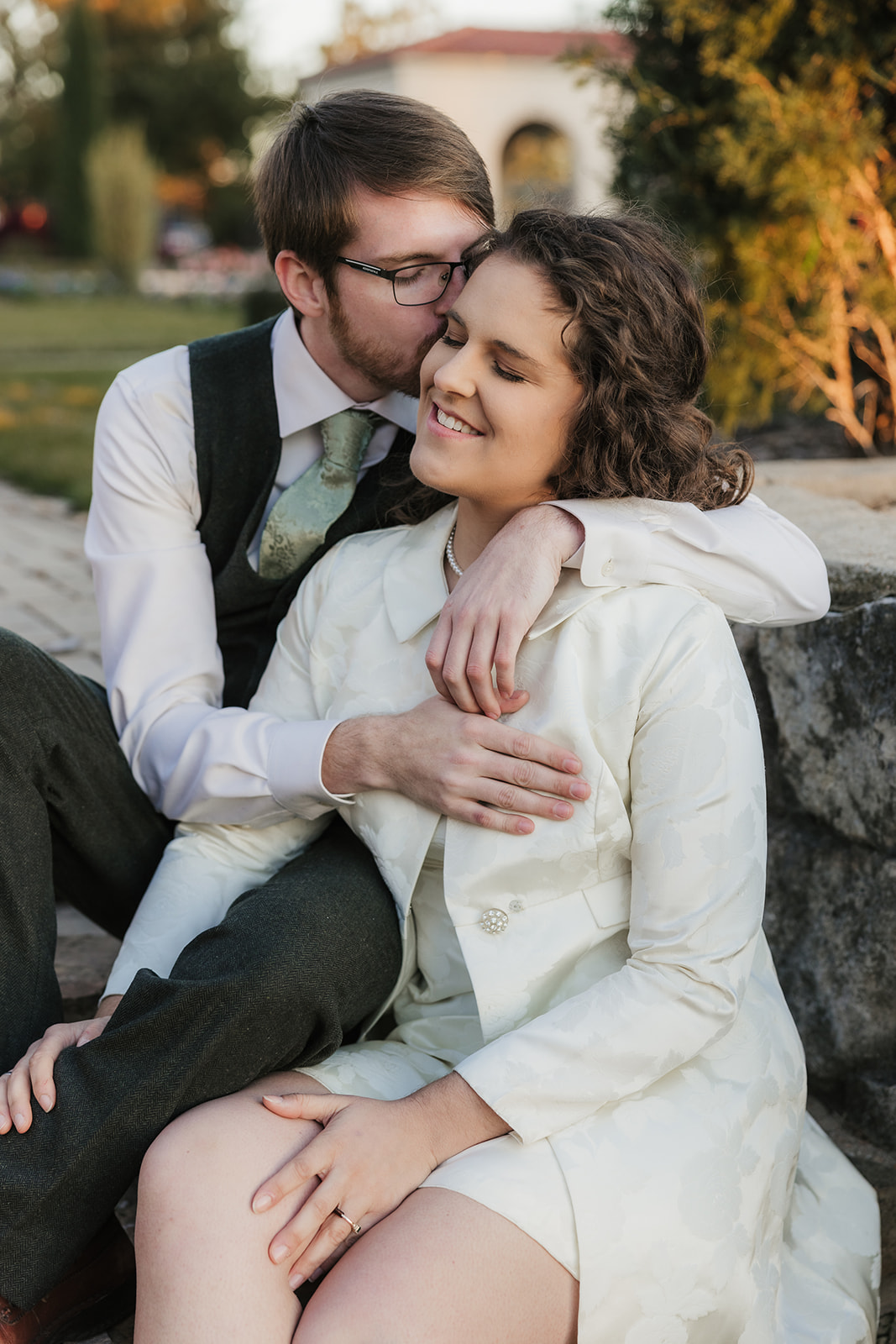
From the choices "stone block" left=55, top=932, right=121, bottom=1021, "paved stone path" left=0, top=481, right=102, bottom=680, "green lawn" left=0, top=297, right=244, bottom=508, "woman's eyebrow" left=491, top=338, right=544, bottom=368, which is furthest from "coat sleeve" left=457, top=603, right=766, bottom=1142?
"green lawn" left=0, top=297, right=244, bottom=508

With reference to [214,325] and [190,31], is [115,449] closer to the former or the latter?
[214,325]

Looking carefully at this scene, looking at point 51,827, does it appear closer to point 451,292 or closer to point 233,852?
point 233,852

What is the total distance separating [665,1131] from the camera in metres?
1.52

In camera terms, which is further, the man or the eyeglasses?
the eyeglasses

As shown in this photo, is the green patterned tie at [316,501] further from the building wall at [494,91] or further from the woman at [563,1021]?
the building wall at [494,91]

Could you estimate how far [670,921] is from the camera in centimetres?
155

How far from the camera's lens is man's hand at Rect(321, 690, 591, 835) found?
164 centimetres

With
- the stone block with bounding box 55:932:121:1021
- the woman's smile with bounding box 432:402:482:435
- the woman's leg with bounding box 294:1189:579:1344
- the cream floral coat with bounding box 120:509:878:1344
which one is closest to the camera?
the woman's leg with bounding box 294:1189:579:1344

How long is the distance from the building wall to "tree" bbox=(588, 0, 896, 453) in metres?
19.7

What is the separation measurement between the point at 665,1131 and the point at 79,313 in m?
20.2

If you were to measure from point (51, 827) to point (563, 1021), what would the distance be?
99cm

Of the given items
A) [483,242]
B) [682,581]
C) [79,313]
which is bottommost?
[79,313]

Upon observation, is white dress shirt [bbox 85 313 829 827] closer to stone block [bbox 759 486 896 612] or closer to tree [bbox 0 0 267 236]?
stone block [bbox 759 486 896 612]

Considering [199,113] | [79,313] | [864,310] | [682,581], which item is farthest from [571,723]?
[199,113]
